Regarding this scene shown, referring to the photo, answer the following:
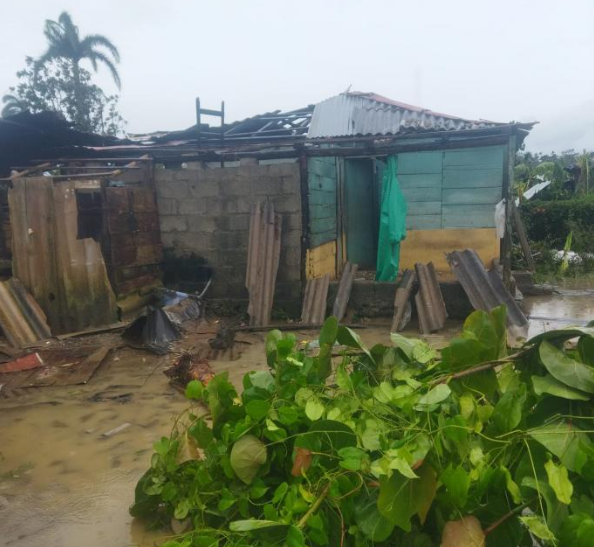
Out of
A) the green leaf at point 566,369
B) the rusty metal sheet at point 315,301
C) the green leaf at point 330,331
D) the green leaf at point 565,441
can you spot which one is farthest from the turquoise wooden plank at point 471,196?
the green leaf at point 565,441

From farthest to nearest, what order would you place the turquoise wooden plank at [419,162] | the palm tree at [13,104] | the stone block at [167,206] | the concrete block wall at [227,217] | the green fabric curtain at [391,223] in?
the palm tree at [13,104] < the turquoise wooden plank at [419,162] < the stone block at [167,206] < the concrete block wall at [227,217] < the green fabric curtain at [391,223]

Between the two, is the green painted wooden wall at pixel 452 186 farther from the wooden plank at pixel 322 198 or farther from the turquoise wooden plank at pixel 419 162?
the wooden plank at pixel 322 198

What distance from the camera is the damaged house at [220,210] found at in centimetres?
605

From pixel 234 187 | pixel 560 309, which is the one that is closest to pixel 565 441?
pixel 234 187

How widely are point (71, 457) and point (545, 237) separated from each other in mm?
12454

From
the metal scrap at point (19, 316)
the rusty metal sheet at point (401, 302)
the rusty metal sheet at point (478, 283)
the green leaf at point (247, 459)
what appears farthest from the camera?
the rusty metal sheet at point (401, 302)

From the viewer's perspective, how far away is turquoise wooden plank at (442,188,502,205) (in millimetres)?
7184

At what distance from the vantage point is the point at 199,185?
702 cm

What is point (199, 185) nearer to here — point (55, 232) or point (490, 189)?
point (55, 232)

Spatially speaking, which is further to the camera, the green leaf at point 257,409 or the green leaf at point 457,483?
the green leaf at point 257,409

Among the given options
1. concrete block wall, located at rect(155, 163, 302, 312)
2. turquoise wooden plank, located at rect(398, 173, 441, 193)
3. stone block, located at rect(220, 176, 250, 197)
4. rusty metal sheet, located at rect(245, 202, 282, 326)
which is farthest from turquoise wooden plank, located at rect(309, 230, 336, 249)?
turquoise wooden plank, located at rect(398, 173, 441, 193)

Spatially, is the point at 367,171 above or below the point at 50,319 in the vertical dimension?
above

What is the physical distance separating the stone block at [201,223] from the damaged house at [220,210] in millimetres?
16

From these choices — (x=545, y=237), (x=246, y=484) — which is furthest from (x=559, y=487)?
(x=545, y=237)
